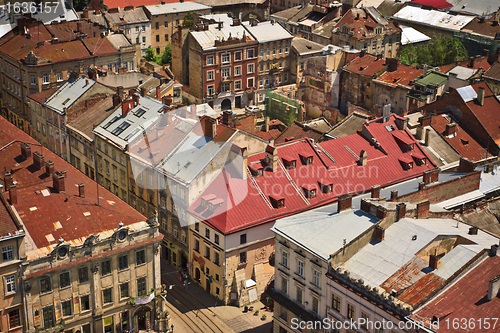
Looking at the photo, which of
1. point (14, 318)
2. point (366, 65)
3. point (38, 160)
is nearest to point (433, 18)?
point (366, 65)

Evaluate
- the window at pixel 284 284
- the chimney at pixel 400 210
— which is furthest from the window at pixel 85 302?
the chimney at pixel 400 210

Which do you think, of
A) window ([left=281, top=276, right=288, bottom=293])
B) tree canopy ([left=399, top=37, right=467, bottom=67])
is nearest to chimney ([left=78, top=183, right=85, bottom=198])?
window ([left=281, top=276, right=288, bottom=293])

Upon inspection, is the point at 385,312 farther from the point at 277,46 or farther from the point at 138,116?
the point at 277,46

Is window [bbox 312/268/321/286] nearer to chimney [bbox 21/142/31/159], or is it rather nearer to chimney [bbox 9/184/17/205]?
chimney [bbox 9/184/17/205]

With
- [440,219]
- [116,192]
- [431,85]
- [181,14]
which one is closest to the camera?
[440,219]

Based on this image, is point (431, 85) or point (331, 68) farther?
point (331, 68)

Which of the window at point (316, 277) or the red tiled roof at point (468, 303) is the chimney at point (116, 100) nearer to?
the window at point (316, 277)

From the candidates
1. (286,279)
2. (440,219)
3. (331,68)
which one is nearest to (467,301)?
(440,219)

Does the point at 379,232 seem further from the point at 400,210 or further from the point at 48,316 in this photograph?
the point at 48,316
